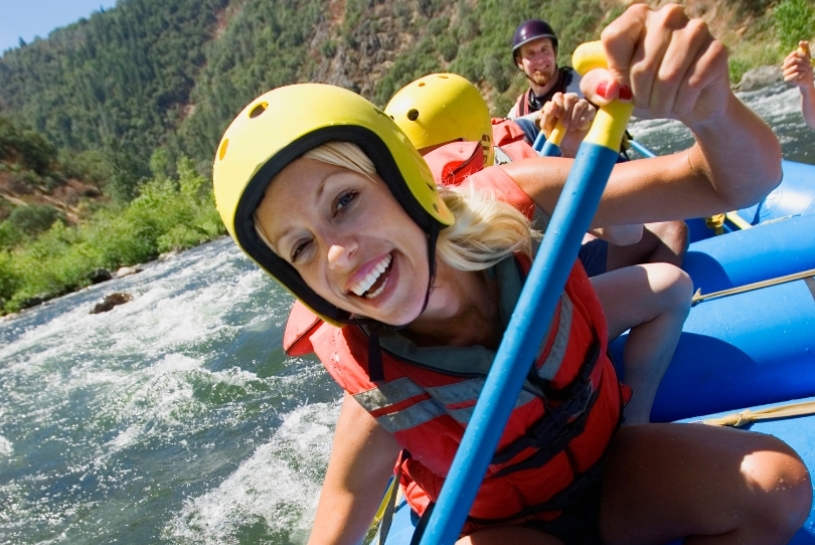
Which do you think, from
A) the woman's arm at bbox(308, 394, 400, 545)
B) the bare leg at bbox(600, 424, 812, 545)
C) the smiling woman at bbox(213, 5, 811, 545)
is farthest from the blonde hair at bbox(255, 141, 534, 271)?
the bare leg at bbox(600, 424, 812, 545)

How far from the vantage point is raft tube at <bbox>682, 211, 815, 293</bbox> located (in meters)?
2.38

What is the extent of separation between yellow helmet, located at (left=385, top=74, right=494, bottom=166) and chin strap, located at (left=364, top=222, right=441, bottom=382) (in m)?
1.71

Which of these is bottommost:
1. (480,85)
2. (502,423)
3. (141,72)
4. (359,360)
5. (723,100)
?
(480,85)

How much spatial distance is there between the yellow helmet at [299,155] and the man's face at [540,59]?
10.2ft

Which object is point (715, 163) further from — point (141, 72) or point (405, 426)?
point (141, 72)

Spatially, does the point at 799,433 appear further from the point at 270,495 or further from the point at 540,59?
the point at 540,59

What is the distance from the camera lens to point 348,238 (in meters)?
1.21

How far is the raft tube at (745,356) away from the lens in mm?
1823

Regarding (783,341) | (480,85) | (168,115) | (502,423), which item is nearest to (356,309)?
(502,423)

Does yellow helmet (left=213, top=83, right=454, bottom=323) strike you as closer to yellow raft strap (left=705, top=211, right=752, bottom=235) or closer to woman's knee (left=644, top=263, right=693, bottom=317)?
woman's knee (left=644, top=263, right=693, bottom=317)

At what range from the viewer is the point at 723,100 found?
0.98 m

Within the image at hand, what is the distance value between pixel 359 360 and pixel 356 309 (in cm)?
19

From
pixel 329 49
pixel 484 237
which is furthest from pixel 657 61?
pixel 329 49

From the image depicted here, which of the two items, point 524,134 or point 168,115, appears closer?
point 524,134
